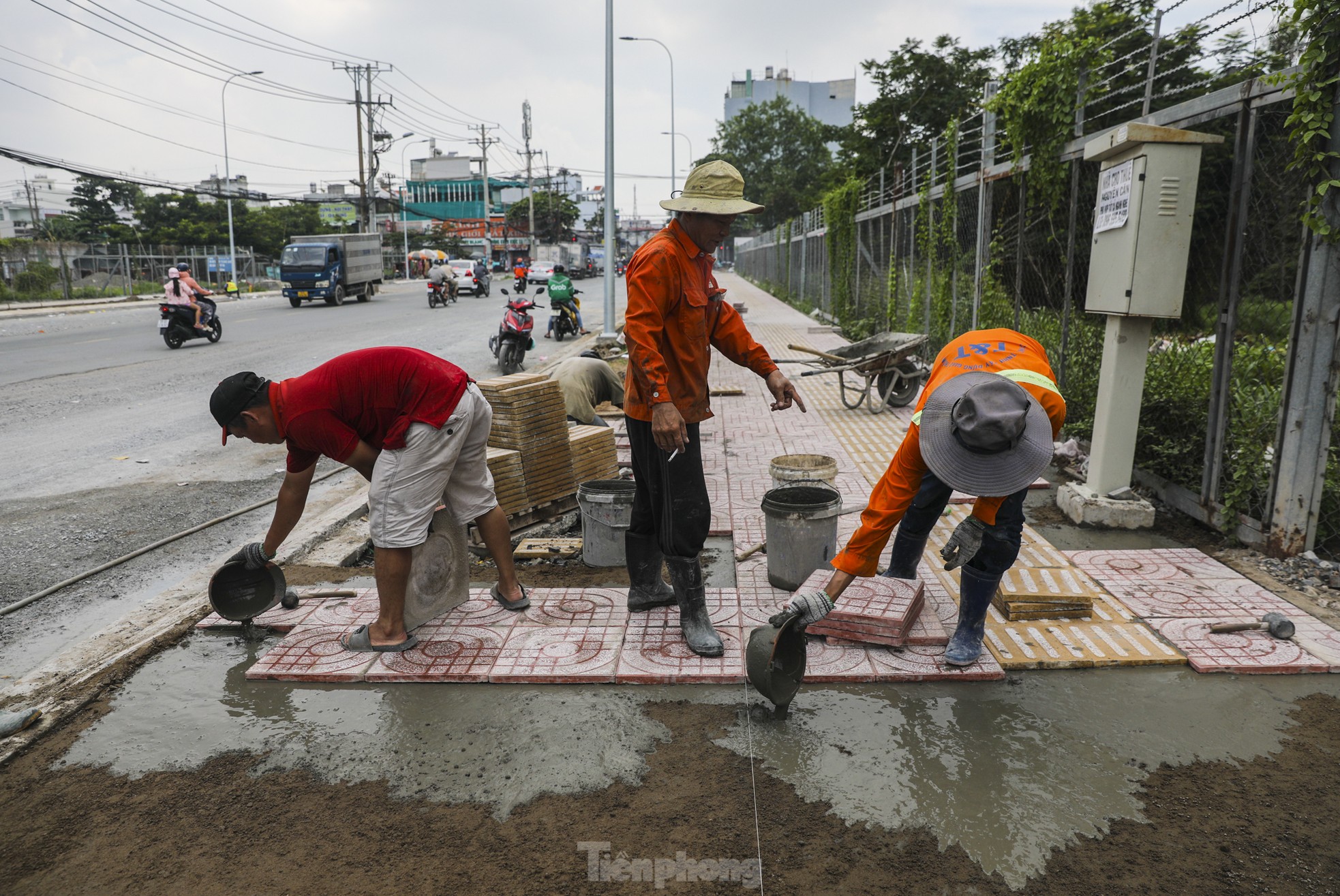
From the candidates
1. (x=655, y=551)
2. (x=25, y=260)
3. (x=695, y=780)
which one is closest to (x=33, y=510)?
(x=655, y=551)

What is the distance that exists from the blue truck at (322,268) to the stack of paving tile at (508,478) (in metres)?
23.3

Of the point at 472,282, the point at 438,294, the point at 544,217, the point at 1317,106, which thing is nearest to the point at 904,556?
the point at 1317,106

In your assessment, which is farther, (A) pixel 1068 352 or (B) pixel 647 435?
(A) pixel 1068 352

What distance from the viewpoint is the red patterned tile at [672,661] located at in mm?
3539

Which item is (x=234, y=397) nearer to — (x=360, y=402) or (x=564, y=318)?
(x=360, y=402)

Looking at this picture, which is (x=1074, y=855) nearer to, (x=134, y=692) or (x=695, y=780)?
(x=695, y=780)

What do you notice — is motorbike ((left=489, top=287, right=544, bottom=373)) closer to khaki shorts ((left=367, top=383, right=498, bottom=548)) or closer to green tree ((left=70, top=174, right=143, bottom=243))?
khaki shorts ((left=367, top=383, right=498, bottom=548))

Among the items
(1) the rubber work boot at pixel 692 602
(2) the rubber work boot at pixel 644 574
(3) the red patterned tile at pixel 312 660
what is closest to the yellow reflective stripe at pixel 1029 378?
(1) the rubber work boot at pixel 692 602

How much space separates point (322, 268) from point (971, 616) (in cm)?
2605

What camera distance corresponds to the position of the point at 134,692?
Answer: 3.55 metres

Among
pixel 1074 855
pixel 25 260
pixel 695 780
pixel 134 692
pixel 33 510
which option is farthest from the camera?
pixel 25 260

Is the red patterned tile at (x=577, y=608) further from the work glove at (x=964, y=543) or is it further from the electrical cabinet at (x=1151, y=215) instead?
the electrical cabinet at (x=1151, y=215)

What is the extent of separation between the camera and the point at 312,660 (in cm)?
376

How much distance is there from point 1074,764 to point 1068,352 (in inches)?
205
